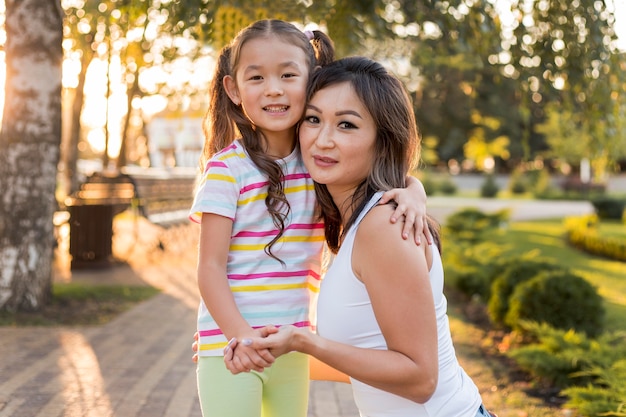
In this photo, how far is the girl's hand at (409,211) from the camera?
6.49 feet

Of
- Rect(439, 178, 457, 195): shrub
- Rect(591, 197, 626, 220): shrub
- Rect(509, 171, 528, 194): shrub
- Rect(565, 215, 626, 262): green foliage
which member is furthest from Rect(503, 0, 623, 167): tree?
Rect(509, 171, 528, 194): shrub

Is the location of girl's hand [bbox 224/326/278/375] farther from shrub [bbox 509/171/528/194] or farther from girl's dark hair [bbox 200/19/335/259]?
shrub [bbox 509/171/528/194]

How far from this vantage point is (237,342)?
2.00 metres

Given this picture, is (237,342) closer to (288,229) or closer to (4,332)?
(288,229)

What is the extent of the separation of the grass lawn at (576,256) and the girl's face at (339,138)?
5186 mm

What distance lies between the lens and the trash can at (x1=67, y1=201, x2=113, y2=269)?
9.85m

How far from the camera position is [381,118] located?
7.07ft

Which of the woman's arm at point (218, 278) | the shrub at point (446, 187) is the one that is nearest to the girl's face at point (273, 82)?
the woman's arm at point (218, 278)

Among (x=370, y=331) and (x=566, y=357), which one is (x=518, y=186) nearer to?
(x=566, y=357)

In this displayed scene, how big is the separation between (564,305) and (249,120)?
4.65 metres

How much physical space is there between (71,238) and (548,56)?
20.6ft

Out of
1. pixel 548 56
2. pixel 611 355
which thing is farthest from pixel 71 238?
pixel 611 355

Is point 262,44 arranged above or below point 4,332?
above

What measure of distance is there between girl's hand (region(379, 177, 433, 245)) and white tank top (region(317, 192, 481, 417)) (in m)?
0.04
